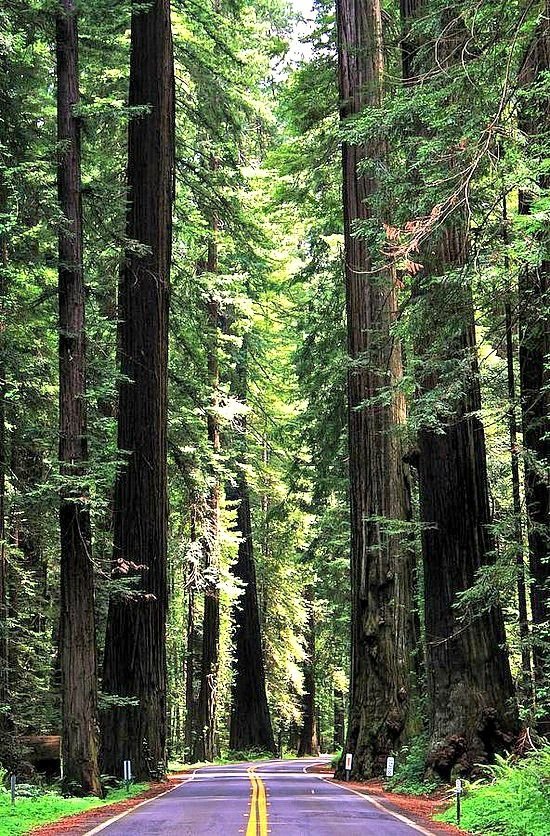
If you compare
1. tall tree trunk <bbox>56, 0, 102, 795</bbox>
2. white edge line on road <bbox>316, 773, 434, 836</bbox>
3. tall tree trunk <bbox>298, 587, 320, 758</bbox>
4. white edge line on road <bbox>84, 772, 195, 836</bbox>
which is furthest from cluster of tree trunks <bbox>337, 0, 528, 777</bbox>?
tall tree trunk <bbox>298, 587, 320, 758</bbox>

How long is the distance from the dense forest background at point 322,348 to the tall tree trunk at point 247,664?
6.21 meters

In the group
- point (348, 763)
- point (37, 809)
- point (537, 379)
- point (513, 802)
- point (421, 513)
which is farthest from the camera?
point (348, 763)

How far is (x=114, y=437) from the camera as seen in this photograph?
2002 centimetres

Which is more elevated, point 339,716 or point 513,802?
point 513,802

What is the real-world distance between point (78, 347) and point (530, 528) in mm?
7259

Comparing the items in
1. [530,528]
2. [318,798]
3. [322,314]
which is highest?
[322,314]

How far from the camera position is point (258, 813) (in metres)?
12.0

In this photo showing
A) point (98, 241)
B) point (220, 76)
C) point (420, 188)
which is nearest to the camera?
point (420, 188)

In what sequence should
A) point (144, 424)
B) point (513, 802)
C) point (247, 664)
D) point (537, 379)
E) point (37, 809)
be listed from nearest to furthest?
point (513, 802), point (37, 809), point (537, 379), point (144, 424), point (247, 664)

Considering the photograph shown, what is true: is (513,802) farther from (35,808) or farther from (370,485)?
(370,485)

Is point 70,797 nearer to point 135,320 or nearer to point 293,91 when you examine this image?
point 135,320

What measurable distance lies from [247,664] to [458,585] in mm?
21245

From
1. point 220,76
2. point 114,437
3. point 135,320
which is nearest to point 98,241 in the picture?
point 135,320

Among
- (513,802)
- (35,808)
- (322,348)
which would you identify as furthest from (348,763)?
(322,348)
